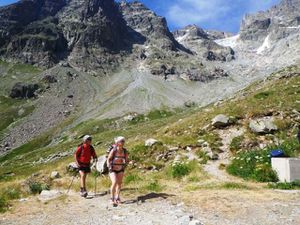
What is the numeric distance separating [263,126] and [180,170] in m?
8.27

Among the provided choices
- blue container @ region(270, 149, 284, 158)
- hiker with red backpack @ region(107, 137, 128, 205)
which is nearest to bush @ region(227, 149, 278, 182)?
blue container @ region(270, 149, 284, 158)

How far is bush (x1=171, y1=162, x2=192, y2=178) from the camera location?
2447 centimetres

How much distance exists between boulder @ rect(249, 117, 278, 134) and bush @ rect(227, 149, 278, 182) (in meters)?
3.47

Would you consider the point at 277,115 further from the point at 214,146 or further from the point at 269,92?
the point at 269,92

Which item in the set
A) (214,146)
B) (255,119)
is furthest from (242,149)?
(255,119)

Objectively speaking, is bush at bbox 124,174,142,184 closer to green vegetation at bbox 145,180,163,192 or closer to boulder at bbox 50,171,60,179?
green vegetation at bbox 145,180,163,192

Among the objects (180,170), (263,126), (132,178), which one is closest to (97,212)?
(132,178)

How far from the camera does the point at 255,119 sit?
A: 105 ft

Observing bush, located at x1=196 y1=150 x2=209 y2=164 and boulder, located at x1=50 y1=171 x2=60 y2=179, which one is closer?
bush, located at x1=196 y1=150 x2=209 y2=164

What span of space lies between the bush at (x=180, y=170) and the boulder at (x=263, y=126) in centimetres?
723

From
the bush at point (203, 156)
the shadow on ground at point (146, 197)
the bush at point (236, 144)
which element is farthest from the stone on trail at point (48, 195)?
the bush at point (236, 144)

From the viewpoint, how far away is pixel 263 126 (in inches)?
1173

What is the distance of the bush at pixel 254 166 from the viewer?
2270 centimetres

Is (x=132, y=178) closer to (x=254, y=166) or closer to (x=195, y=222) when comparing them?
(x=254, y=166)
